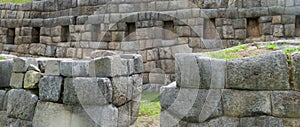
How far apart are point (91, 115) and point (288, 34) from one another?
22.0 ft

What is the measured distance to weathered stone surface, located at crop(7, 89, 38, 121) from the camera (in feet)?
14.7

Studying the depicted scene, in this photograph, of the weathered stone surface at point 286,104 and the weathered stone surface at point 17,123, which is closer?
the weathered stone surface at point 286,104

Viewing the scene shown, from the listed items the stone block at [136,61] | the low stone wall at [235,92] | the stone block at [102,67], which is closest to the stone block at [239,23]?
the stone block at [136,61]

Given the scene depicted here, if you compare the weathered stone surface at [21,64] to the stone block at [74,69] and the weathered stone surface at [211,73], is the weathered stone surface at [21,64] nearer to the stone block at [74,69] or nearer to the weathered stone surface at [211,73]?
the stone block at [74,69]

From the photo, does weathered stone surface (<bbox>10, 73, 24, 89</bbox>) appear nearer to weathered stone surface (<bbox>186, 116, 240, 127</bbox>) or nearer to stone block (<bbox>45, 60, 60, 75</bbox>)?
stone block (<bbox>45, 60, 60, 75</bbox>)

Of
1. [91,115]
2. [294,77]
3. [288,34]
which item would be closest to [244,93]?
[294,77]

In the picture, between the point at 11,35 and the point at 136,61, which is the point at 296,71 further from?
the point at 11,35

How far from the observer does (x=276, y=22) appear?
8.78m

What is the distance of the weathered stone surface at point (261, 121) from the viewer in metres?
3.29

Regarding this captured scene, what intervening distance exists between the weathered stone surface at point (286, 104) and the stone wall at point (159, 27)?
19.8ft

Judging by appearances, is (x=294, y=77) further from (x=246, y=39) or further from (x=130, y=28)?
(x=130, y=28)

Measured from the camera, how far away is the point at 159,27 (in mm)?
9859

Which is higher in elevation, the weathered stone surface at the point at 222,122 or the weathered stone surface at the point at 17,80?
the weathered stone surface at the point at 17,80

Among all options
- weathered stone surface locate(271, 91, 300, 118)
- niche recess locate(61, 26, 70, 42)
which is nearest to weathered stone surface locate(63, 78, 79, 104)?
weathered stone surface locate(271, 91, 300, 118)
